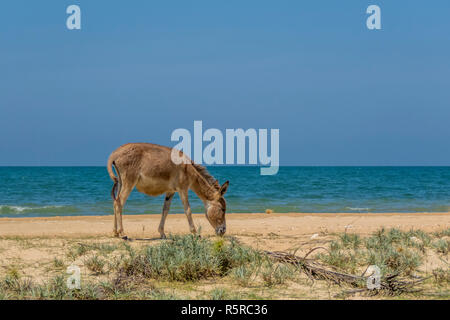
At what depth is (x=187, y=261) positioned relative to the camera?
7.29 m

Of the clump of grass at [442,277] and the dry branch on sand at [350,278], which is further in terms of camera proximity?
the clump of grass at [442,277]

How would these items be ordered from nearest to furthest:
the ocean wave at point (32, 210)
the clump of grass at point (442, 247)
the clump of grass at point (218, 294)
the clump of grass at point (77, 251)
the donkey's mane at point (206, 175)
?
the clump of grass at point (218, 294)
the clump of grass at point (77, 251)
the clump of grass at point (442, 247)
the donkey's mane at point (206, 175)
the ocean wave at point (32, 210)

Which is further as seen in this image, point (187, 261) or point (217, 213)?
point (217, 213)

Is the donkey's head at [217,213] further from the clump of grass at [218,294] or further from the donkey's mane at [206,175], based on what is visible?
the clump of grass at [218,294]

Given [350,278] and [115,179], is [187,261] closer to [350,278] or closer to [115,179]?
[350,278]

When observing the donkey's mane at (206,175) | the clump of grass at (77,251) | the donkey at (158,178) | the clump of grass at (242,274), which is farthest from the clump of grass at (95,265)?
the donkey's mane at (206,175)

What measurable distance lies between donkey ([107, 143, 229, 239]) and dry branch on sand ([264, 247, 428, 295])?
4264mm

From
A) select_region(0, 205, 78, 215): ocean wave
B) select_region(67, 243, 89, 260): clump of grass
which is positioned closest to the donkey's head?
select_region(67, 243, 89, 260): clump of grass

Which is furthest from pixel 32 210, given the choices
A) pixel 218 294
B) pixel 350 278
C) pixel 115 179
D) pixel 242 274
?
pixel 350 278

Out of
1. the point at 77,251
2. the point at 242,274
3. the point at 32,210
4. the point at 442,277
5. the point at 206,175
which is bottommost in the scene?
the point at 32,210

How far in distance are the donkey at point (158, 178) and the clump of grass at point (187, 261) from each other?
3573 millimetres

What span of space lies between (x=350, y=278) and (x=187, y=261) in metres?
2.22

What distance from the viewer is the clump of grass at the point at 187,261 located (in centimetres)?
725

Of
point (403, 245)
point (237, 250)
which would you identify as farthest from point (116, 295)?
point (403, 245)
